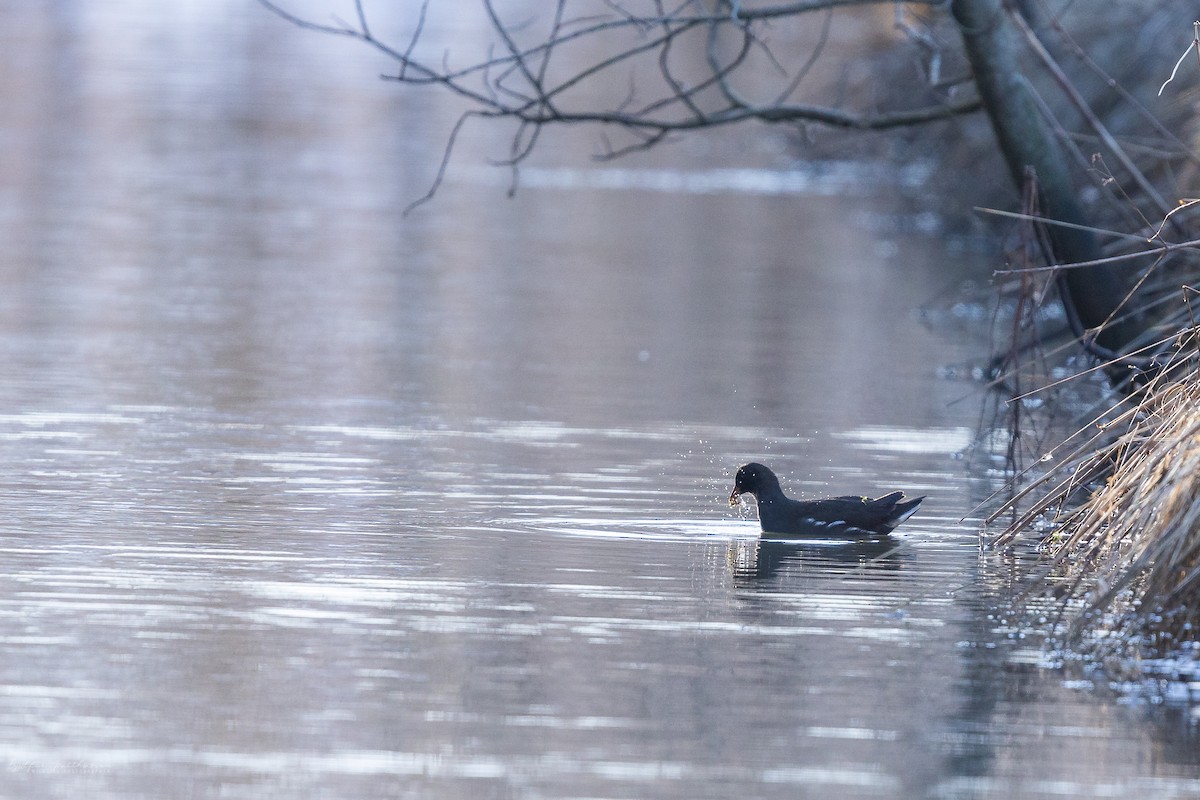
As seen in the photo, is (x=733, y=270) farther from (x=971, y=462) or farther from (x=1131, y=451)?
(x=1131, y=451)

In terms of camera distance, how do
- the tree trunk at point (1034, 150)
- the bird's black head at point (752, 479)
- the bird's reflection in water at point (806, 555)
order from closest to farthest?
the bird's reflection in water at point (806, 555)
the bird's black head at point (752, 479)
the tree trunk at point (1034, 150)

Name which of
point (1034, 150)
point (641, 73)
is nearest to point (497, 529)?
point (1034, 150)

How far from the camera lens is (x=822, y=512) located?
9617mm

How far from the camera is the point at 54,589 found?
8.11m

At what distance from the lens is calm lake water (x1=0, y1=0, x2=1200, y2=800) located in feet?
21.1

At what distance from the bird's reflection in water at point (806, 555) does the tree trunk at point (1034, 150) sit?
8.93ft

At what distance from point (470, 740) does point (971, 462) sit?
5.88 m

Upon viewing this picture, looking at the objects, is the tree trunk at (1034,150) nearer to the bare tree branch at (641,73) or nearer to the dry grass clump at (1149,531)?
the bare tree branch at (641,73)

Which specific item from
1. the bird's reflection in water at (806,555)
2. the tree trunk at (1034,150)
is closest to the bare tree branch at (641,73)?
the tree trunk at (1034,150)

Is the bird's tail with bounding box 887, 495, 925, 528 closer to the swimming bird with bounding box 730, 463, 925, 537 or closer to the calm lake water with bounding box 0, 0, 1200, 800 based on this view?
the swimming bird with bounding box 730, 463, 925, 537

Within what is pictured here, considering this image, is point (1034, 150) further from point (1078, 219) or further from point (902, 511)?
point (902, 511)

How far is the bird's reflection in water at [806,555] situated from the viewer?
29.8ft

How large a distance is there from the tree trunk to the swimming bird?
101 inches

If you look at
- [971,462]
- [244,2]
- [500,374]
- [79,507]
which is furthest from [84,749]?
[244,2]
